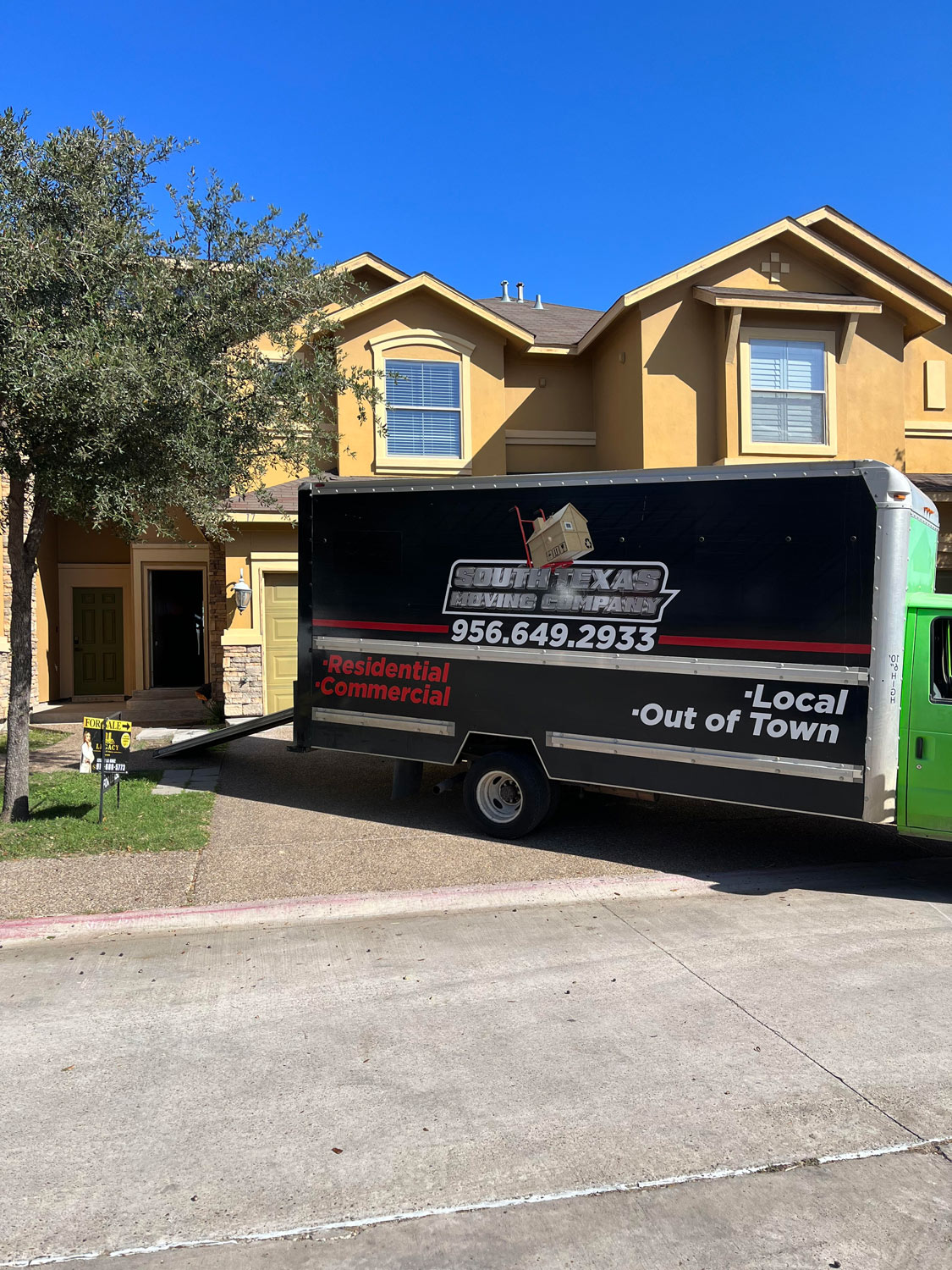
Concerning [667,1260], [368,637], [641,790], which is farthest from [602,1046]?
[368,637]

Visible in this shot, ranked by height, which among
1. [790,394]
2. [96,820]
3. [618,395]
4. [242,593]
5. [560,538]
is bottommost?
[96,820]

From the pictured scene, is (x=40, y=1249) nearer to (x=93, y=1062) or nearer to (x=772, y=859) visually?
(x=93, y=1062)

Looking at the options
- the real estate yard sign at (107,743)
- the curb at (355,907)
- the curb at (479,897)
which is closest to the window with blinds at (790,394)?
the curb at (479,897)

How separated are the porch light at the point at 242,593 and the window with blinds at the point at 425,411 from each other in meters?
3.27

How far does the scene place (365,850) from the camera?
8.49 metres

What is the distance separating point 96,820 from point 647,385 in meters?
10.8

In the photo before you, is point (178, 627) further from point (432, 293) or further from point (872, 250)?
point (872, 250)

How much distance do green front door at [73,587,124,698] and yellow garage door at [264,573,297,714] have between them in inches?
189

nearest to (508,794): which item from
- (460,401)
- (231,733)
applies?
(231,733)

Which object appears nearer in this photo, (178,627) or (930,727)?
(930,727)

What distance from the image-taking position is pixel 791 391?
1559 cm

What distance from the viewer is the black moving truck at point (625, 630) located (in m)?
7.10

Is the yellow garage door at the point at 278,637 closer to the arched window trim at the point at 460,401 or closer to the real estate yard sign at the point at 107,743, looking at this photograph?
the arched window trim at the point at 460,401

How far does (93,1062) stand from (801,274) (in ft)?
52.2
